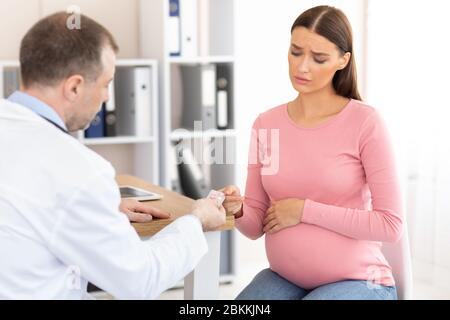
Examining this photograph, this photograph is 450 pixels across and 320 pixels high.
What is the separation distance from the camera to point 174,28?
3523 millimetres

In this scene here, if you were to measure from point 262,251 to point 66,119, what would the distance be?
2706 millimetres

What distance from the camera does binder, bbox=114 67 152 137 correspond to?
351 cm

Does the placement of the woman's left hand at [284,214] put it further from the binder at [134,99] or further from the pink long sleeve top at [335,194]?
the binder at [134,99]

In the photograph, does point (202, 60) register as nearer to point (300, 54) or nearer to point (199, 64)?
point (199, 64)

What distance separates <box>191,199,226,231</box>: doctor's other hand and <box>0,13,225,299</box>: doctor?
206 millimetres

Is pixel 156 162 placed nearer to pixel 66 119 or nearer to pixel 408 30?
pixel 408 30

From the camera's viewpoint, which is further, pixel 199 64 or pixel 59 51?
pixel 199 64

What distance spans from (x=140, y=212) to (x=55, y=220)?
53cm

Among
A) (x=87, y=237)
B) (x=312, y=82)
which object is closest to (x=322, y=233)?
(x=312, y=82)

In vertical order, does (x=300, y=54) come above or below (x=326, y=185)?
above

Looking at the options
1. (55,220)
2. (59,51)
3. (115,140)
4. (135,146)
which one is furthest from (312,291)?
(135,146)

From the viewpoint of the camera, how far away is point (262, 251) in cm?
402

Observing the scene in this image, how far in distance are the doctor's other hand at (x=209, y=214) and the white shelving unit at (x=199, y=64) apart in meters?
1.84

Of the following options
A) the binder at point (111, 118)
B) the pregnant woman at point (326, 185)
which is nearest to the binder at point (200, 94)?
the binder at point (111, 118)
